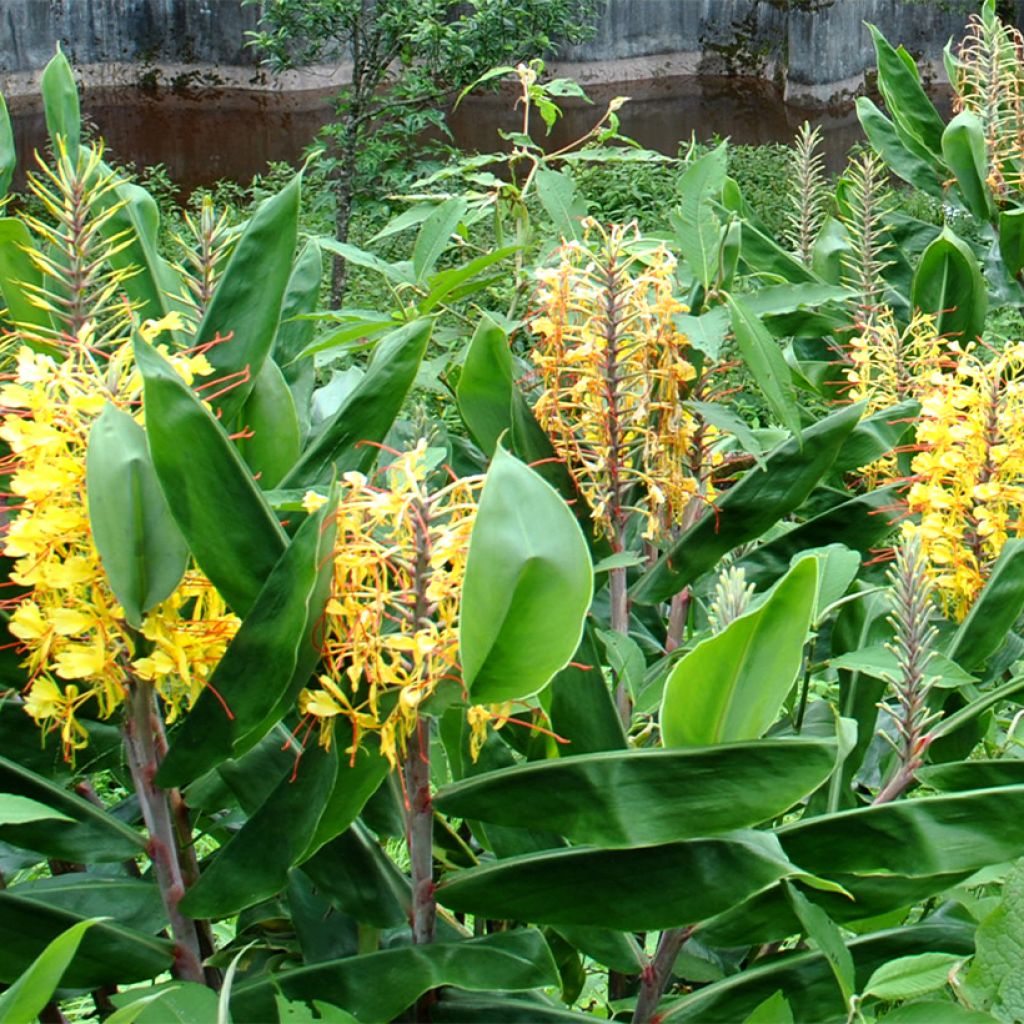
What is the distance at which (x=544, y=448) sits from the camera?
0.83 metres

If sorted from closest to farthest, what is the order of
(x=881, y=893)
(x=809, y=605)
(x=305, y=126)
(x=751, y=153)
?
(x=809, y=605) < (x=881, y=893) < (x=751, y=153) < (x=305, y=126)

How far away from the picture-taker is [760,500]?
0.85 metres

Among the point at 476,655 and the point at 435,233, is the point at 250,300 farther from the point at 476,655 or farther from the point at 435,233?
the point at 435,233

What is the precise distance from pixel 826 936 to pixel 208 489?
33cm

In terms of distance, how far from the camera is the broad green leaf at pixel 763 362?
0.79 m

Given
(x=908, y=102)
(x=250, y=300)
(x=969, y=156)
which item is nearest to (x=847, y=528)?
(x=250, y=300)

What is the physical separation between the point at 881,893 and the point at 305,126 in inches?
419

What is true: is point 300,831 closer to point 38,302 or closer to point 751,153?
point 38,302

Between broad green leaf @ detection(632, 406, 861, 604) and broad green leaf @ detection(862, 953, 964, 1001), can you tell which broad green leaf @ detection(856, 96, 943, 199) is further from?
broad green leaf @ detection(862, 953, 964, 1001)

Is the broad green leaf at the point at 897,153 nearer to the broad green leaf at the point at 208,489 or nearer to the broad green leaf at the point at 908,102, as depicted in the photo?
the broad green leaf at the point at 908,102

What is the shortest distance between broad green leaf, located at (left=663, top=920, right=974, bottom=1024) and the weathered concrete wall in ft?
35.2

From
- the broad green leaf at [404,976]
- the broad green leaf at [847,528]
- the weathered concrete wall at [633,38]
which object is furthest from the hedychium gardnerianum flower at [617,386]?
the weathered concrete wall at [633,38]

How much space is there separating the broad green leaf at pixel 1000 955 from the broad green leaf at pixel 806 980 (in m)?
0.10

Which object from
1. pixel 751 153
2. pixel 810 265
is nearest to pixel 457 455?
pixel 810 265
